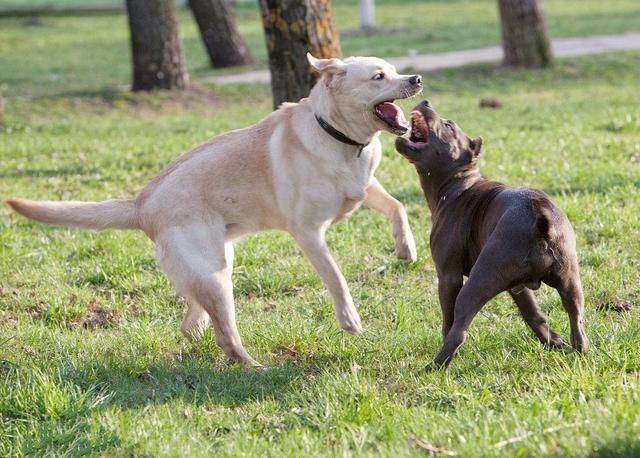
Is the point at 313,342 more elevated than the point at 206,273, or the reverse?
the point at 206,273

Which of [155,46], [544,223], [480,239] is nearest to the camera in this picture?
[544,223]

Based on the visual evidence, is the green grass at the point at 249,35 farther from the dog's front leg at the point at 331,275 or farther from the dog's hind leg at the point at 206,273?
the dog's front leg at the point at 331,275

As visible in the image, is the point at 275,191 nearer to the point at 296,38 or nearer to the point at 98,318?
the point at 98,318

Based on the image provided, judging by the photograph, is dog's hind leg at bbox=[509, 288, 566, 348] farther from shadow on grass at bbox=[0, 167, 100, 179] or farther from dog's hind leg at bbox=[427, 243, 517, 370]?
shadow on grass at bbox=[0, 167, 100, 179]

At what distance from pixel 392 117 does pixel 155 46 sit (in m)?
10.0

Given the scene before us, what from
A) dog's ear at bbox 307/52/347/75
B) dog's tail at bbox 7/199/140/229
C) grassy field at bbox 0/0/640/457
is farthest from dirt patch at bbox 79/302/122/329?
dog's ear at bbox 307/52/347/75

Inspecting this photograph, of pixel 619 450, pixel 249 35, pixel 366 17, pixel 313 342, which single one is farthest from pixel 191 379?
pixel 249 35

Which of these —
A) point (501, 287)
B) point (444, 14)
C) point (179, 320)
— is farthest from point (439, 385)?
point (444, 14)

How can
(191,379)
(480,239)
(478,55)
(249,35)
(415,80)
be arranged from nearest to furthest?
(480,239) → (191,379) → (415,80) → (478,55) → (249,35)

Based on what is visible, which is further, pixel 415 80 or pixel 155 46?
pixel 155 46

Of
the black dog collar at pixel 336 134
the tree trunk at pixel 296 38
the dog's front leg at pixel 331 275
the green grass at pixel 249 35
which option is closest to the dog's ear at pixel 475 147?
the black dog collar at pixel 336 134

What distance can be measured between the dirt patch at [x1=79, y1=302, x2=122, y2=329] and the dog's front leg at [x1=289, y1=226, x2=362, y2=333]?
4.51 feet

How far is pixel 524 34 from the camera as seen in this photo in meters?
16.7

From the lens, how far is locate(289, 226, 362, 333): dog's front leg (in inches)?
216
